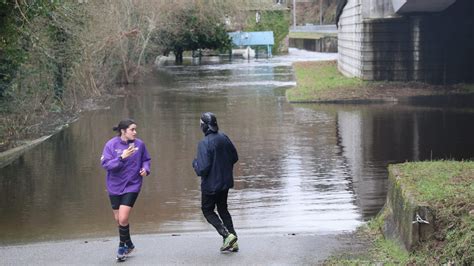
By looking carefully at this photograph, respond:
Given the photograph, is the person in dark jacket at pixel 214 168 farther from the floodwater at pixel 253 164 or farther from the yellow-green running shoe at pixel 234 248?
the floodwater at pixel 253 164

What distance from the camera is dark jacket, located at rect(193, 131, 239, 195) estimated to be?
7.74 m

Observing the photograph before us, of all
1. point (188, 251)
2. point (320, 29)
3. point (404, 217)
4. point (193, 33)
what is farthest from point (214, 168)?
point (320, 29)

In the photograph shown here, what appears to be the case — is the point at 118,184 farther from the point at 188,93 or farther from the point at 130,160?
the point at 188,93

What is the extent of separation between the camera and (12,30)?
43.0 feet

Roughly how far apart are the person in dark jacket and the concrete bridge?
2179 cm

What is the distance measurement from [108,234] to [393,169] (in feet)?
11.5

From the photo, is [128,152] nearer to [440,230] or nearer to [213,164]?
[213,164]

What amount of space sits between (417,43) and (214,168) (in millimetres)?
22543

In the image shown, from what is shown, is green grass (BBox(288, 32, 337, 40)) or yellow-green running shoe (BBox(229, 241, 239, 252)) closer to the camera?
yellow-green running shoe (BBox(229, 241, 239, 252))

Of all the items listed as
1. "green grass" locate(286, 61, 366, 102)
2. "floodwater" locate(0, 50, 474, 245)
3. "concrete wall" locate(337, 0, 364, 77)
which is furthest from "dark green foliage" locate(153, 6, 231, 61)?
"floodwater" locate(0, 50, 474, 245)

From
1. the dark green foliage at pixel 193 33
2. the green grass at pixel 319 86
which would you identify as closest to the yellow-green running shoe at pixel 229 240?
the green grass at pixel 319 86

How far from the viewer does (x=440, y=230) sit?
6926mm

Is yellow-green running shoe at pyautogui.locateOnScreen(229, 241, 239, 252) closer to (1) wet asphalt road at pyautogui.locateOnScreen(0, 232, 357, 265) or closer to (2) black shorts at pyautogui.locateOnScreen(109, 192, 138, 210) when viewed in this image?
(1) wet asphalt road at pyautogui.locateOnScreen(0, 232, 357, 265)

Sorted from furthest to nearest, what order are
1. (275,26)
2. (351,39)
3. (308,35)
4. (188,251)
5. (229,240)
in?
(308,35) → (275,26) → (351,39) → (188,251) → (229,240)
